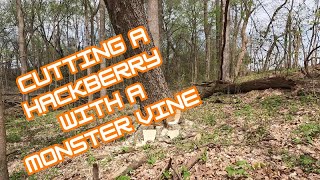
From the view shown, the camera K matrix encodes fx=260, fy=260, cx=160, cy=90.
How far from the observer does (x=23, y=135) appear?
8.60 meters

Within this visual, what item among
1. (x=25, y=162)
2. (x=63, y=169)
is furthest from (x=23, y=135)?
(x=63, y=169)

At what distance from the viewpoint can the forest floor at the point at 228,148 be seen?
4004 millimetres

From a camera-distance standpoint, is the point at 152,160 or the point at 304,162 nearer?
the point at 304,162

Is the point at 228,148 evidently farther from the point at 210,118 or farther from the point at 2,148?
the point at 2,148

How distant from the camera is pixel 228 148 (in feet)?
15.3

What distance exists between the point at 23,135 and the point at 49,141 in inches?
78.5

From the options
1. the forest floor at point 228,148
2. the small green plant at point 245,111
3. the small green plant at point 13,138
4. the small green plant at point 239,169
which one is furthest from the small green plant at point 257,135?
the small green plant at point 13,138

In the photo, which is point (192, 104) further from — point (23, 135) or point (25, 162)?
point (23, 135)

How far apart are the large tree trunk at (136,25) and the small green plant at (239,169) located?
7.45 ft

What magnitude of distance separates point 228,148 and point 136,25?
3023mm
